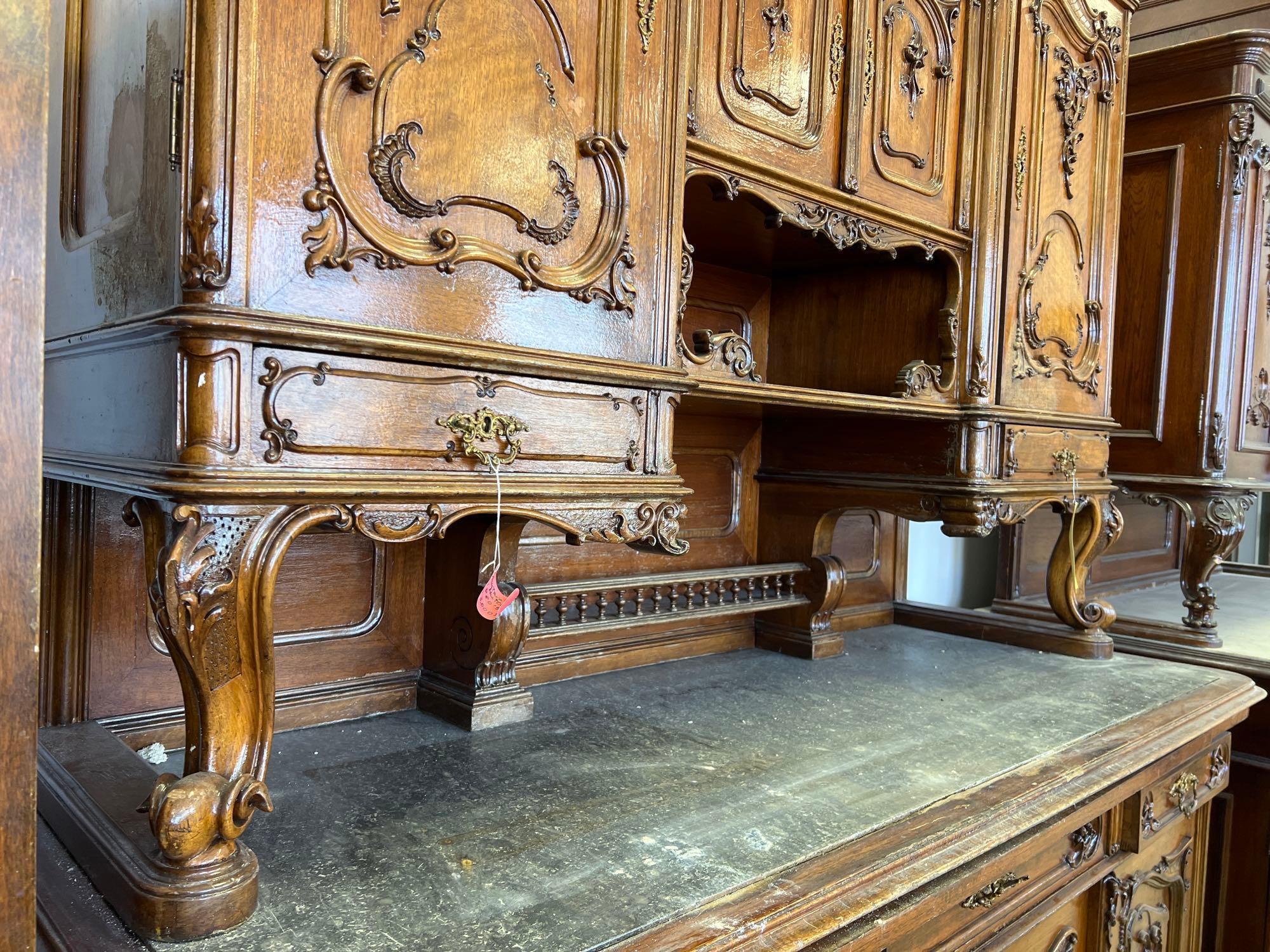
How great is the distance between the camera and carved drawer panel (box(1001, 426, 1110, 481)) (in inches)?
71.3

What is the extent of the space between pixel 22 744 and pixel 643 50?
3.22 feet

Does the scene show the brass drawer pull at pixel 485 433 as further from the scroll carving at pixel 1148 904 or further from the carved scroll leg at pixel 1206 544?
the carved scroll leg at pixel 1206 544

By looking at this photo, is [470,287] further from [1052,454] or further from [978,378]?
[1052,454]

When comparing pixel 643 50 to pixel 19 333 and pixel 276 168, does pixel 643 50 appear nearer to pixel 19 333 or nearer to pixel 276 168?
pixel 276 168

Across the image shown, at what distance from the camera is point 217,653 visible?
2.66 feet

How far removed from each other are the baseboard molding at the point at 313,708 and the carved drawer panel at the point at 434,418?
0.53 m

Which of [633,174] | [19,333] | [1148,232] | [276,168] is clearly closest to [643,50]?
[633,174]

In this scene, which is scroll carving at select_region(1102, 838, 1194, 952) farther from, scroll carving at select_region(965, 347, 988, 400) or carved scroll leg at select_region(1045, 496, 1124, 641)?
scroll carving at select_region(965, 347, 988, 400)

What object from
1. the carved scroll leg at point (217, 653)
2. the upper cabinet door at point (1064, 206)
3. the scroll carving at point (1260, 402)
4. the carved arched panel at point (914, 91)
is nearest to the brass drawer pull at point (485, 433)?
the carved scroll leg at point (217, 653)

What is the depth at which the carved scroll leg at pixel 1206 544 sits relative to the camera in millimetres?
2355

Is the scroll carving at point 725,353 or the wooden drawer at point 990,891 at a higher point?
the scroll carving at point 725,353

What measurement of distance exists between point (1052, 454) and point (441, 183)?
4.97ft

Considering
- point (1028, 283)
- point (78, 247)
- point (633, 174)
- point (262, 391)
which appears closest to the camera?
point (262, 391)

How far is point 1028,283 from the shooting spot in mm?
1841
